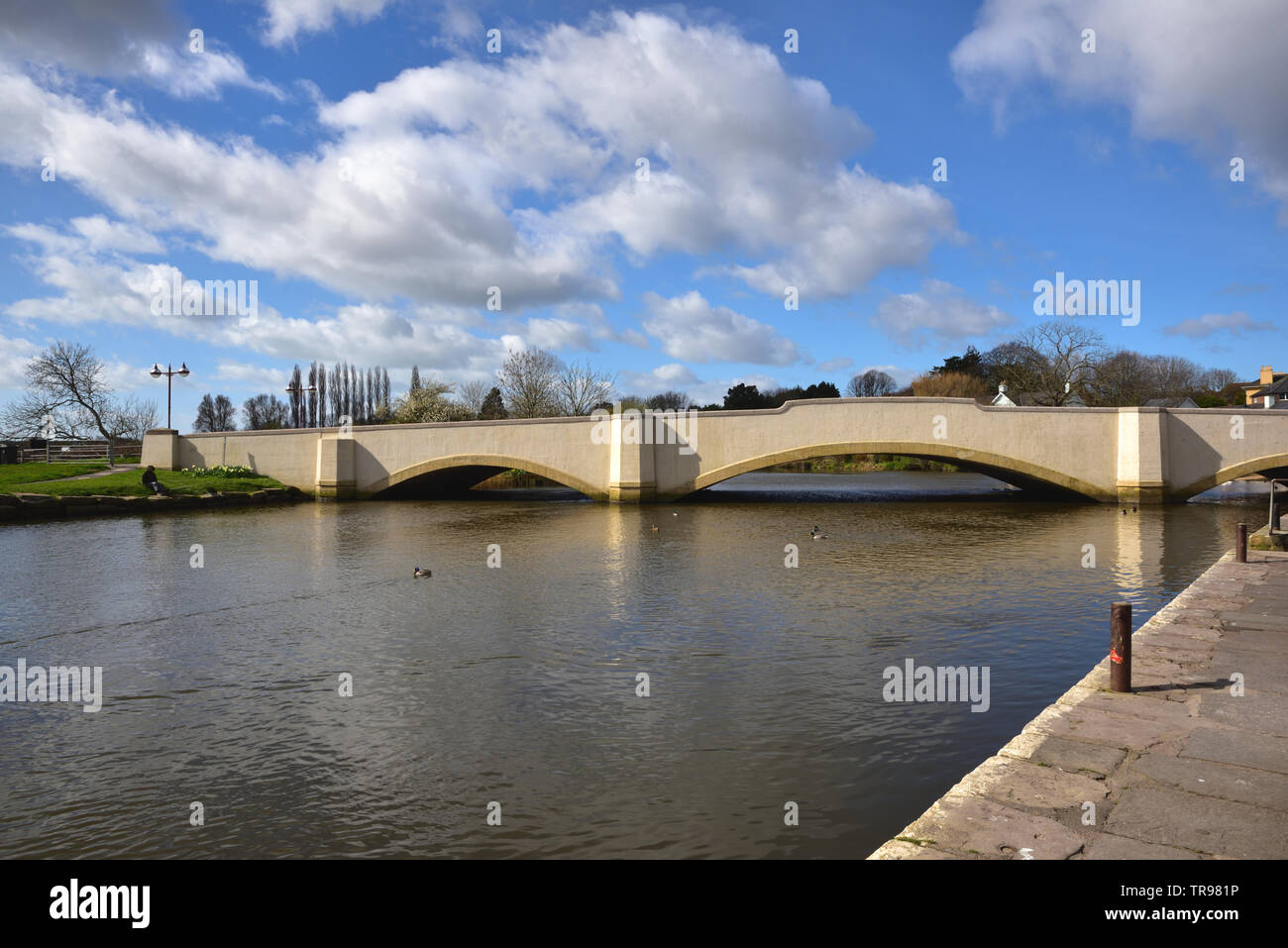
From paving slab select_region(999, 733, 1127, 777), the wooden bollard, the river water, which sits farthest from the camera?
the wooden bollard

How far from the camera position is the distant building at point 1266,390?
276ft

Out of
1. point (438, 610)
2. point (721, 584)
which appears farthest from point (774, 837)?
point (721, 584)

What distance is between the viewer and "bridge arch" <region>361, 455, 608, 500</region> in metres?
37.6

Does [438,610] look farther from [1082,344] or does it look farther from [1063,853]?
[1082,344]

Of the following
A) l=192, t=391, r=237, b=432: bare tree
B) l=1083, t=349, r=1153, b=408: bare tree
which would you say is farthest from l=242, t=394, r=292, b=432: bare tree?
l=1083, t=349, r=1153, b=408: bare tree

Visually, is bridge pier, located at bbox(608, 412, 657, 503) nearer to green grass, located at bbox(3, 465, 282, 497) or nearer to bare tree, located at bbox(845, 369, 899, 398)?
green grass, located at bbox(3, 465, 282, 497)

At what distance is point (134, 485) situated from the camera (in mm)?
34875

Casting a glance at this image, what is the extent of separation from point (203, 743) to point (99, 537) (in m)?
20.0
